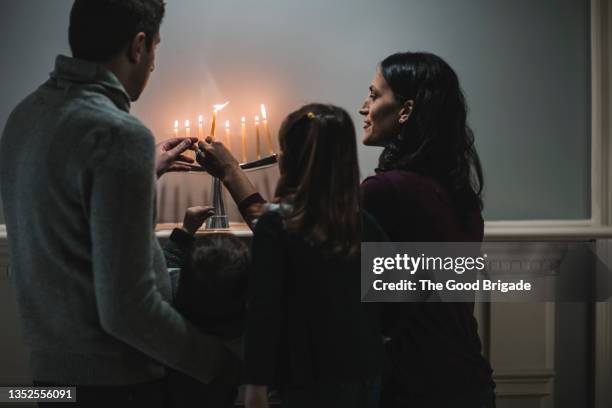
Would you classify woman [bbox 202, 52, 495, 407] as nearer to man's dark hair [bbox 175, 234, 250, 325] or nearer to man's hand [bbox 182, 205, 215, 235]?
man's hand [bbox 182, 205, 215, 235]

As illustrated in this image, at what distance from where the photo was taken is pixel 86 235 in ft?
3.39

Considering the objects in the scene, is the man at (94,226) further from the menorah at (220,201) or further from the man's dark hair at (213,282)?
the menorah at (220,201)

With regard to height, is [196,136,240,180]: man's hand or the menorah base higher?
[196,136,240,180]: man's hand

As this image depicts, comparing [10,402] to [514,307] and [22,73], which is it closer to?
[22,73]

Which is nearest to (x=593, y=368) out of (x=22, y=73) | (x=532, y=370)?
(x=532, y=370)

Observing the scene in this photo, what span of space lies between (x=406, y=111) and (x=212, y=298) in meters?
0.62

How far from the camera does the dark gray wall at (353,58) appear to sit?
2.38 m

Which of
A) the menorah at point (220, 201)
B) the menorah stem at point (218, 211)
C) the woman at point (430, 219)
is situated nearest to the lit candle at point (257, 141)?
the menorah at point (220, 201)

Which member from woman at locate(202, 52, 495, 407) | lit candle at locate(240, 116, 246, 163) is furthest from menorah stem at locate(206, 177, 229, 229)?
woman at locate(202, 52, 495, 407)

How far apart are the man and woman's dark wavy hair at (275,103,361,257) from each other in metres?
0.26

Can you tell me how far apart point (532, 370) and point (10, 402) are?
71.9 inches

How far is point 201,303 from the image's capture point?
118 centimetres

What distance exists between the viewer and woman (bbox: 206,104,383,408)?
1.19 meters

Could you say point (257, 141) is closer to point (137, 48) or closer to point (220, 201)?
point (220, 201)
